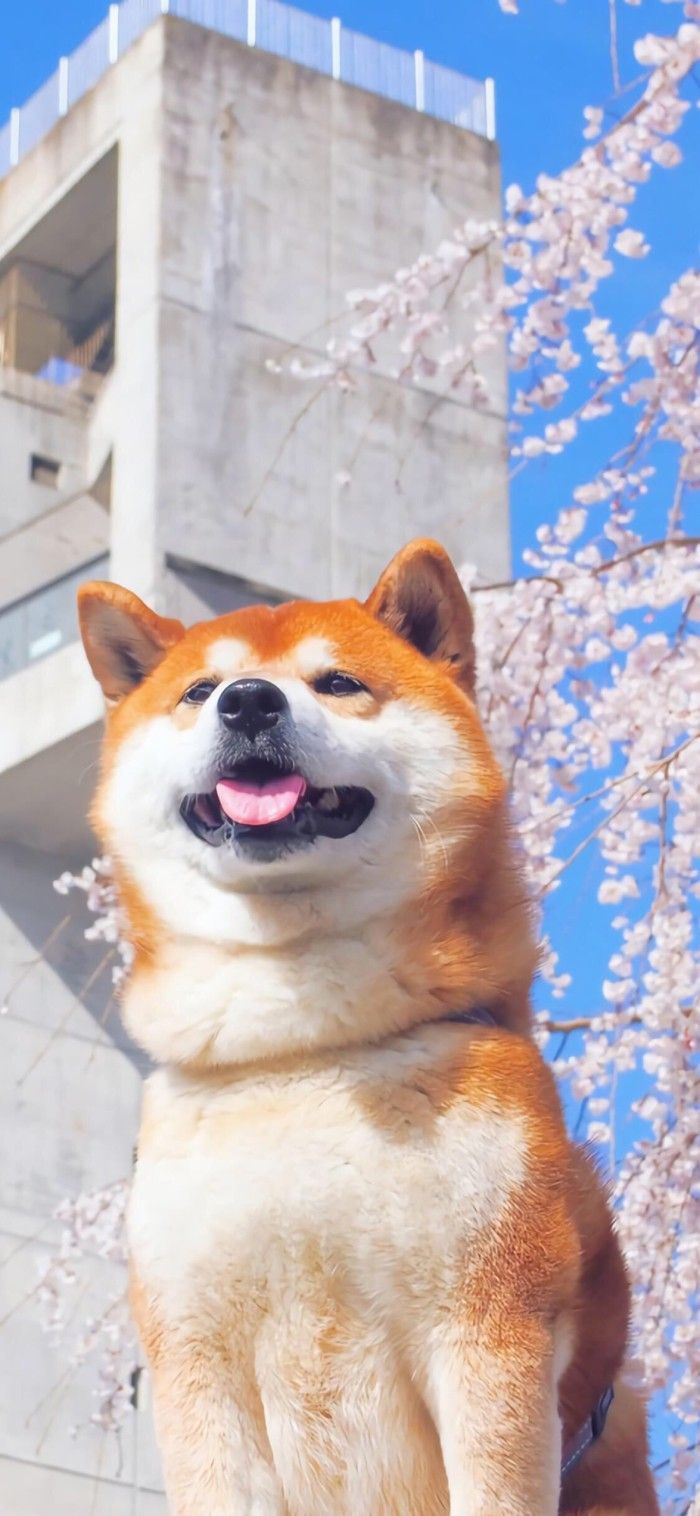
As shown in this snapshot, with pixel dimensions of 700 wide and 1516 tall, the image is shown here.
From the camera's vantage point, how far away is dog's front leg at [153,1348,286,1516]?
112 inches

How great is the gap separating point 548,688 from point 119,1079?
9020 millimetres

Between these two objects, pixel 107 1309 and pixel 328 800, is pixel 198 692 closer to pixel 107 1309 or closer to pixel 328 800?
pixel 328 800

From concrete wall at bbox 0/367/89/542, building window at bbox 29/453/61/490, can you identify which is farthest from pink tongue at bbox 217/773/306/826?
building window at bbox 29/453/61/490

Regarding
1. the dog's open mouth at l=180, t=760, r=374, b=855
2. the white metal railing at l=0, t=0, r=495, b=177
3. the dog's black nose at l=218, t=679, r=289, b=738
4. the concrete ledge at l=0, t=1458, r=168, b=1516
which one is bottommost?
the concrete ledge at l=0, t=1458, r=168, b=1516

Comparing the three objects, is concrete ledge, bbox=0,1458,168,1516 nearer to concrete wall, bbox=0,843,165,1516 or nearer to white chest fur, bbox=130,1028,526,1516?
concrete wall, bbox=0,843,165,1516

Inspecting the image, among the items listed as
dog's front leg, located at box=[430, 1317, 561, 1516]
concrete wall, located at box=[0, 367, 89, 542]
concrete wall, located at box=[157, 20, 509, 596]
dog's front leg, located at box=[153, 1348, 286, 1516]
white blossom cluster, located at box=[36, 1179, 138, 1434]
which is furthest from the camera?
concrete wall, located at box=[0, 367, 89, 542]

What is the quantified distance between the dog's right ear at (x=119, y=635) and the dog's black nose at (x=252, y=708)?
38 centimetres

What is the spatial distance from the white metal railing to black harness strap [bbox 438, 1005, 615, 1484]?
14.1 m

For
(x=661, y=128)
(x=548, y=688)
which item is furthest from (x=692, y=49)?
(x=548, y=688)

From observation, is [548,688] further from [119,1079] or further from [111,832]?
[119,1079]

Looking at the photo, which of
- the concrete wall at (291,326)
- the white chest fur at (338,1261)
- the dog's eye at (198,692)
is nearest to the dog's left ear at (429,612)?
the dog's eye at (198,692)

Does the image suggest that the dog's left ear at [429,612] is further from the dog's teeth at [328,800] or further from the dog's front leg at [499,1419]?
the dog's front leg at [499,1419]

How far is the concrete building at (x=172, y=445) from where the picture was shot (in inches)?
559

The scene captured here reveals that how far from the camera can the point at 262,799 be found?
2949 millimetres
